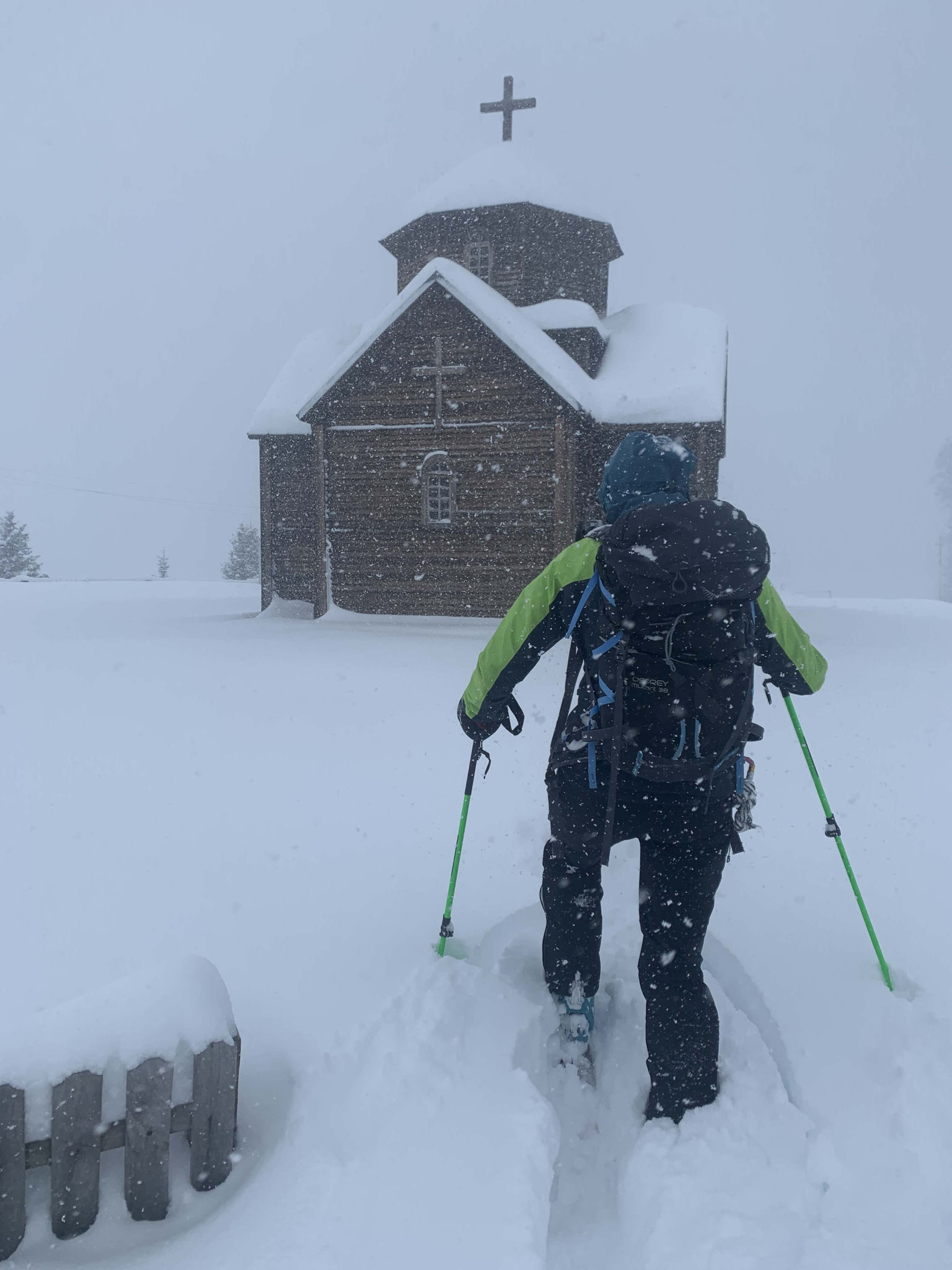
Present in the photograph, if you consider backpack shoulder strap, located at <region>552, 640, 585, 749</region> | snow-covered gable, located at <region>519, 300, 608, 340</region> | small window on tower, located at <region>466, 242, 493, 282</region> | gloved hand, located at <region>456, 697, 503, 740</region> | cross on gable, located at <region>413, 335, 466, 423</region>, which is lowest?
gloved hand, located at <region>456, 697, 503, 740</region>

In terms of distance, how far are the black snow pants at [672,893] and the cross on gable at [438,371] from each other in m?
12.3

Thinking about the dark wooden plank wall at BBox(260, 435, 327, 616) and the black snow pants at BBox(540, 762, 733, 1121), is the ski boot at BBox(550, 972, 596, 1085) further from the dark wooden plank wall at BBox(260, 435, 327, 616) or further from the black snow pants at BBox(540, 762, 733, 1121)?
the dark wooden plank wall at BBox(260, 435, 327, 616)

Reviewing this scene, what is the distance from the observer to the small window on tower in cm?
1641

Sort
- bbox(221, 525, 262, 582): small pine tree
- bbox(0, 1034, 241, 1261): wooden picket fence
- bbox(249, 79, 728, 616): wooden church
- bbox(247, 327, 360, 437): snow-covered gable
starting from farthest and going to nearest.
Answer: bbox(221, 525, 262, 582): small pine tree < bbox(247, 327, 360, 437): snow-covered gable < bbox(249, 79, 728, 616): wooden church < bbox(0, 1034, 241, 1261): wooden picket fence

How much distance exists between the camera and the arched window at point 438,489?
14.2 meters

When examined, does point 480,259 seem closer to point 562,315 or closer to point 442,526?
point 562,315

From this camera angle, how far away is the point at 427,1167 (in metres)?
2.28

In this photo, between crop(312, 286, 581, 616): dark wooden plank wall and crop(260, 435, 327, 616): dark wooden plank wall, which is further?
crop(260, 435, 327, 616): dark wooden plank wall

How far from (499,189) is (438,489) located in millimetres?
6924

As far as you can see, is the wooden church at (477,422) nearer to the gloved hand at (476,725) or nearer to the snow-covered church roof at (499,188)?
the snow-covered church roof at (499,188)

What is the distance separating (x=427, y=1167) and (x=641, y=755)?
137 centimetres

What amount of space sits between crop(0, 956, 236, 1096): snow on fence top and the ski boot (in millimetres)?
1243

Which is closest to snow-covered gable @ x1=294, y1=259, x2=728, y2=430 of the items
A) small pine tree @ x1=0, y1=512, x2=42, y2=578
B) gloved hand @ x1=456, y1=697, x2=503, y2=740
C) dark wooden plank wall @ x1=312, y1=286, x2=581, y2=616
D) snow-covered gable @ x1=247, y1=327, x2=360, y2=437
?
dark wooden plank wall @ x1=312, y1=286, x2=581, y2=616

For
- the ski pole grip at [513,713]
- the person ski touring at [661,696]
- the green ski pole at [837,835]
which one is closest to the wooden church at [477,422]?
the green ski pole at [837,835]
